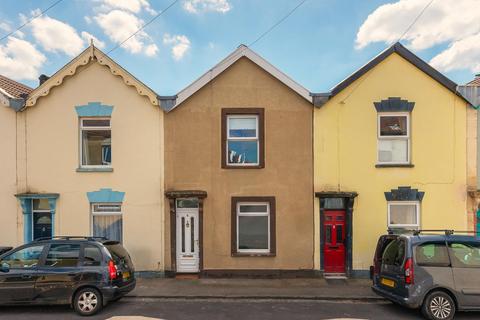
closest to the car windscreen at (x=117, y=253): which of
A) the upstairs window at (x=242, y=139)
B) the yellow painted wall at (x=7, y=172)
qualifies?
the upstairs window at (x=242, y=139)

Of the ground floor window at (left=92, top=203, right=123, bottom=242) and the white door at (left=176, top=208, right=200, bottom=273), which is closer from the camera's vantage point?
the white door at (left=176, top=208, right=200, bottom=273)

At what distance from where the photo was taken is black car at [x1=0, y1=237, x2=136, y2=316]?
7.59 metres

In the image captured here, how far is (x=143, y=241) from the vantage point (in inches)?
440

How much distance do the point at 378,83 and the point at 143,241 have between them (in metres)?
8.87

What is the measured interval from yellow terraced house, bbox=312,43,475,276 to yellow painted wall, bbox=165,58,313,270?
46cm

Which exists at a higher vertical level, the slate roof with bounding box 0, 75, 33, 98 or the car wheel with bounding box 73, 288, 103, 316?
the slate roof with bounding box 0, 75, 33, 98

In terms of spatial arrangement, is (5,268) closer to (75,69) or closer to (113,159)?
(113,159)

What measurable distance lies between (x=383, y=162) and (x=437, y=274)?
14.8 feet

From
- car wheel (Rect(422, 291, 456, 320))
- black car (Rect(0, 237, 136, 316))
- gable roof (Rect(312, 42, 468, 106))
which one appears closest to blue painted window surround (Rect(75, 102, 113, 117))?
black car (Rect(0, 237, 136, 316))

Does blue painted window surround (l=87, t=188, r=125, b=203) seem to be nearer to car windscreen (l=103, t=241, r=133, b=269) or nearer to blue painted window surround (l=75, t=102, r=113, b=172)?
blue painted window surround (l=75, t=102, r=113, b=172)

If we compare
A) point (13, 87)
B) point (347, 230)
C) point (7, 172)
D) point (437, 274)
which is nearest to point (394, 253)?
point (437, 274)

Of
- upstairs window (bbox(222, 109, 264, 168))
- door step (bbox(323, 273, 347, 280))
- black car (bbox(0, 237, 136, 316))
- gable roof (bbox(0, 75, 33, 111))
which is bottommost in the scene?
door step (bbox(323, 273, 347, 280))

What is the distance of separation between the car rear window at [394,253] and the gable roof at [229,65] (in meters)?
4.99

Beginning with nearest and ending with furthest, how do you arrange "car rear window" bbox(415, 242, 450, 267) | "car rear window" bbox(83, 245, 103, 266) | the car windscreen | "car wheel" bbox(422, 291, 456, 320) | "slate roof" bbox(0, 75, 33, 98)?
"car wheel" bbox(422, 291, 456, 320)
"car rear window" bbox(415, 242, 450, 267)
"car rear window" bbox(83, 245, 103, 266)
the car windscreen
"slate roof" bbox(0, 75, 33, 98)
